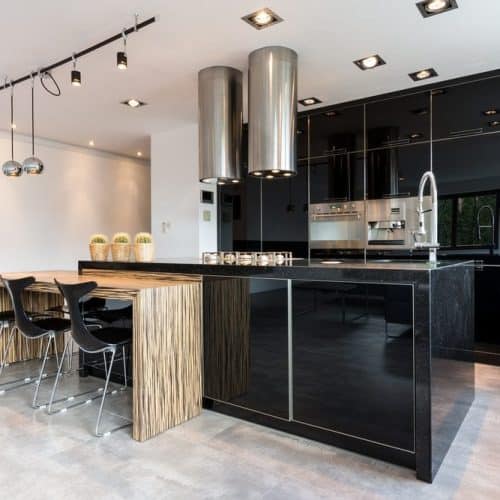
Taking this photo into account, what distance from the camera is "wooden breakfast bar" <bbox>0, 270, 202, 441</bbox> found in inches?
91.0

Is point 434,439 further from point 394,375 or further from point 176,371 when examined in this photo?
point 176,371

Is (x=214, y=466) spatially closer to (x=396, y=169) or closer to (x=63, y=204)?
(x=396, y=169)

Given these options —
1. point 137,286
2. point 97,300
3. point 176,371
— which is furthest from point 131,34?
point 176,371

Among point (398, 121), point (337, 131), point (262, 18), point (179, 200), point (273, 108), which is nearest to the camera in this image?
point (262, 18)

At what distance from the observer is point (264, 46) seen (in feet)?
10.3

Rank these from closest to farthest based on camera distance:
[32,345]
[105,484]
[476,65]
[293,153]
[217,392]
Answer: [105,484], [217,392], [293,153], [476,65], [32,345]

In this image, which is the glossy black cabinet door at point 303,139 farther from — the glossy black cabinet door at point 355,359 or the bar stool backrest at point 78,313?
the bar stool backrest at point 78,313

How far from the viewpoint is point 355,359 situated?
2.12 meters

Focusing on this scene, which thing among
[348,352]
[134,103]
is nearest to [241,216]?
[134,103]

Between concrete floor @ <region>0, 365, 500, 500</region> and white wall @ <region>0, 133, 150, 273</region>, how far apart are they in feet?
12.6

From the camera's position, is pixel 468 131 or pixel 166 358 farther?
pixel 468 131

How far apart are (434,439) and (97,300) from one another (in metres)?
2.81

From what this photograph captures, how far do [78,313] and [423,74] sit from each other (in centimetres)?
356

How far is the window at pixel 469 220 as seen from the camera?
3.73 meters
